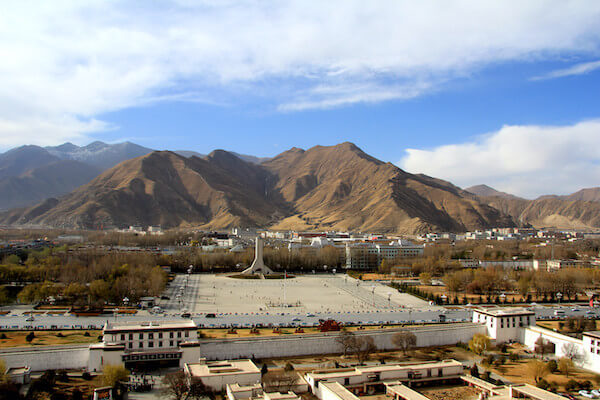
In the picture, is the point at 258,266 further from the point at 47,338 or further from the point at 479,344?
the point at 479,344

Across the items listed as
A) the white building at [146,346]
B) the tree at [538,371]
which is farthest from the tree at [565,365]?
the white building at [146,346]

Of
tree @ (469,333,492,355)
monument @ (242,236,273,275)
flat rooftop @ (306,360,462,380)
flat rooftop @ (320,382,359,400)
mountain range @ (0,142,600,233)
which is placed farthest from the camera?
mountain range @ (0,142,600,233)

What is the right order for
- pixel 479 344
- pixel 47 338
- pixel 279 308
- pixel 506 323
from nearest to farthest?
pixel 47 338 < pixel 479 344 < pixel 506 323 < pixel 279 308

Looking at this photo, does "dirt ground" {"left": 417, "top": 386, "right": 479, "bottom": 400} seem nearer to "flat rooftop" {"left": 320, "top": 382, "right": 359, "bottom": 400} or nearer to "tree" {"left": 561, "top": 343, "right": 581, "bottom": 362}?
"flat rooftop" {"left": 320, "top": 382, "right": 359, "bottom": 400}

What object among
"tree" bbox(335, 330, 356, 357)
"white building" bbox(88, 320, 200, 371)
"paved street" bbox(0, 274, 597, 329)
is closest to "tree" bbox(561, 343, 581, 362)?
"paved street" bbox(0, 274, 597, 329)

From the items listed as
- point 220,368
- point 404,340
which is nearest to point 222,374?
point 220,368

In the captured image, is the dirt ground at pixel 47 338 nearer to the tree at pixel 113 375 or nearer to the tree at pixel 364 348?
the tree at pixel 113 375
